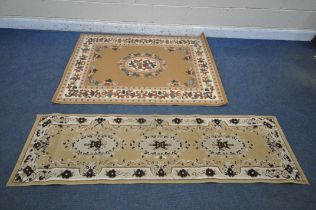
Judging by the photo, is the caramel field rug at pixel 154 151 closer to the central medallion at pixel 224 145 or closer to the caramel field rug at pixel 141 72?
the central medallion at pixel 224 145

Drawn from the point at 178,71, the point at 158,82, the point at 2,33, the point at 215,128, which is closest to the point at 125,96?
the point at 158,82

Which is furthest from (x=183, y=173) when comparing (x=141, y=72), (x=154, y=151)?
(x=141, y=72)

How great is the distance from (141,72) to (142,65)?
0.12 meters

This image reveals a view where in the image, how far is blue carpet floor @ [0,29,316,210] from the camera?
170 centimetres

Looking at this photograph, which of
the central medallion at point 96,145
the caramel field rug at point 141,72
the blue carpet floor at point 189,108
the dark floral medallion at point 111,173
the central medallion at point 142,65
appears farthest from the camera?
the central medallion at point 142,65

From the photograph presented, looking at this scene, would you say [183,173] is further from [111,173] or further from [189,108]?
[189,108]

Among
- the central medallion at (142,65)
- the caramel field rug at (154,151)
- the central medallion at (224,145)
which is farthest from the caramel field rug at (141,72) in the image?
the central medallion at (224,145)

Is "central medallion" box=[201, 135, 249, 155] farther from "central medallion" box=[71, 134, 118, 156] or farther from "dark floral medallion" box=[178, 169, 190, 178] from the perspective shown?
"central medallion" box=[71, 134, 118, 156]

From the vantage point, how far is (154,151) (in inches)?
77.8

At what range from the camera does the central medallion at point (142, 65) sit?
267cm

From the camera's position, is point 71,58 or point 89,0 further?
point 89,0

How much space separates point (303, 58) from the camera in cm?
310

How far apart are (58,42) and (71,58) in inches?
15.1

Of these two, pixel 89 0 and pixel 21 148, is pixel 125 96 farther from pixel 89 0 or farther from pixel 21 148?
pixel 89 0
